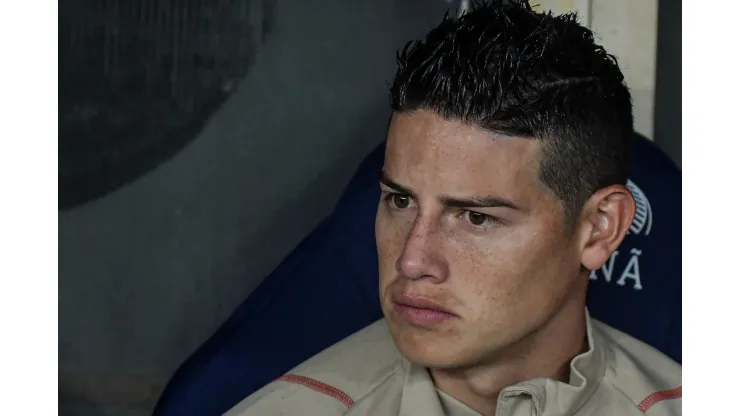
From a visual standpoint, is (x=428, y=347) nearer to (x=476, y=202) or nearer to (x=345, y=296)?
(x=476, y=202)

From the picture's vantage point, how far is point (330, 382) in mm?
1168

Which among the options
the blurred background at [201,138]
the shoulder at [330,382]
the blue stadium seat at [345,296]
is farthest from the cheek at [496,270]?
the blurred background at [201,138]

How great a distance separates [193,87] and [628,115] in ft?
2.54

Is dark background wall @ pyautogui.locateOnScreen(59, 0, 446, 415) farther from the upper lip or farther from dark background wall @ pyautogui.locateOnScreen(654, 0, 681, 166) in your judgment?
the upper lip

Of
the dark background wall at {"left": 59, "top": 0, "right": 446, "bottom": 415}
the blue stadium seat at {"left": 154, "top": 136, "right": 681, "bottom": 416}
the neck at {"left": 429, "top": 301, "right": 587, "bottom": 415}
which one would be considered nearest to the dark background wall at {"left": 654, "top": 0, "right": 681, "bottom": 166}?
the blue stadium seat at {"left": 154, "top": 136, "right": 681, "bottom": 416}

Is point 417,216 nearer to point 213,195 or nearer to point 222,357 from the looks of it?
point 222,357

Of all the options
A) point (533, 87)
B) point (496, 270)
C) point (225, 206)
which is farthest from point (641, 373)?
point (225, 206)

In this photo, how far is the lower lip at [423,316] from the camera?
39.5 inches

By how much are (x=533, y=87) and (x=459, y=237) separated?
0.17m

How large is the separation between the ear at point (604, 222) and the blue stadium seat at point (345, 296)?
300mm

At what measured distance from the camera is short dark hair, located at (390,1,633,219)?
102 centimetres

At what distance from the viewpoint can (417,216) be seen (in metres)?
1.01

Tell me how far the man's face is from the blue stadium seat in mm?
254
